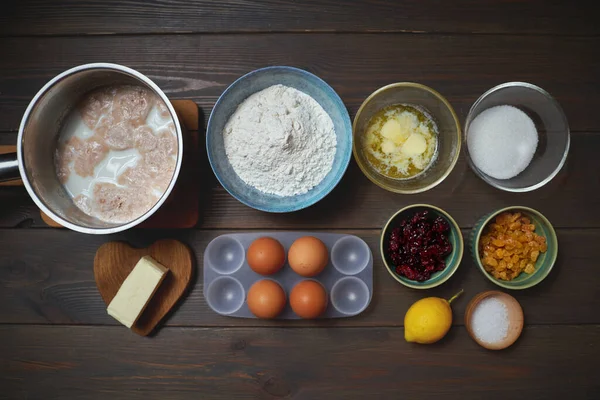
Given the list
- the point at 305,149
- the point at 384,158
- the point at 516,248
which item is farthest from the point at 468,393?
the point at 305,149

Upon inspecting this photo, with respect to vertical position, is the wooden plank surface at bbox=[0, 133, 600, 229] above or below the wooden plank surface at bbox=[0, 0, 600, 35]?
below

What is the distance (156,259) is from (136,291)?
0.10 m

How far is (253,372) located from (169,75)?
92 cm

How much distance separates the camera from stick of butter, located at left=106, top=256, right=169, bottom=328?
1.21 m

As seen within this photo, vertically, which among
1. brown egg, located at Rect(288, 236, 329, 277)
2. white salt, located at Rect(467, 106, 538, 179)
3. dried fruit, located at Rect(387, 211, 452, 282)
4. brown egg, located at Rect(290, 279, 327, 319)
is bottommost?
brown egg, located at Rect(290, 279, 327, 319)

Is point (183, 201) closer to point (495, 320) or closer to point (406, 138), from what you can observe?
point (406, 138)

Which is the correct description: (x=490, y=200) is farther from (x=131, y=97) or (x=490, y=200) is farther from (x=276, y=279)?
(x=131, y=97)

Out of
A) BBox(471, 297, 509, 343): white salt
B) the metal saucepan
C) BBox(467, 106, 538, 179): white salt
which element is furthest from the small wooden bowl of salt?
the metal saucepan

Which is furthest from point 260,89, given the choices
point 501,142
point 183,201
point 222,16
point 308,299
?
point 501,142

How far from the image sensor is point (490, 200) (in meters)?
1.30

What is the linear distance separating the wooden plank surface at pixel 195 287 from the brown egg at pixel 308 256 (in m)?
0.17

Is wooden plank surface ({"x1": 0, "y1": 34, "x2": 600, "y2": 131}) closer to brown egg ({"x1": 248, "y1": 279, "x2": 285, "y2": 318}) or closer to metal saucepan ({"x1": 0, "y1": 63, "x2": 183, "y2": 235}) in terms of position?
metal saucepan ({"x1": 0, "y1": 63, "x2": 183, "y2": 235})

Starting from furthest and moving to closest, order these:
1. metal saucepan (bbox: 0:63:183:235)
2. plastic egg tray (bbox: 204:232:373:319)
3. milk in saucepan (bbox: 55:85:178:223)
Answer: plastic egg tray (bbox: 204:232:373:319), milk in saucepan (bbox: 55:85:178:223), metal saucepan (bbox: 0:63:183:235)

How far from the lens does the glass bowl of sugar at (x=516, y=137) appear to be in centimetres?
124
